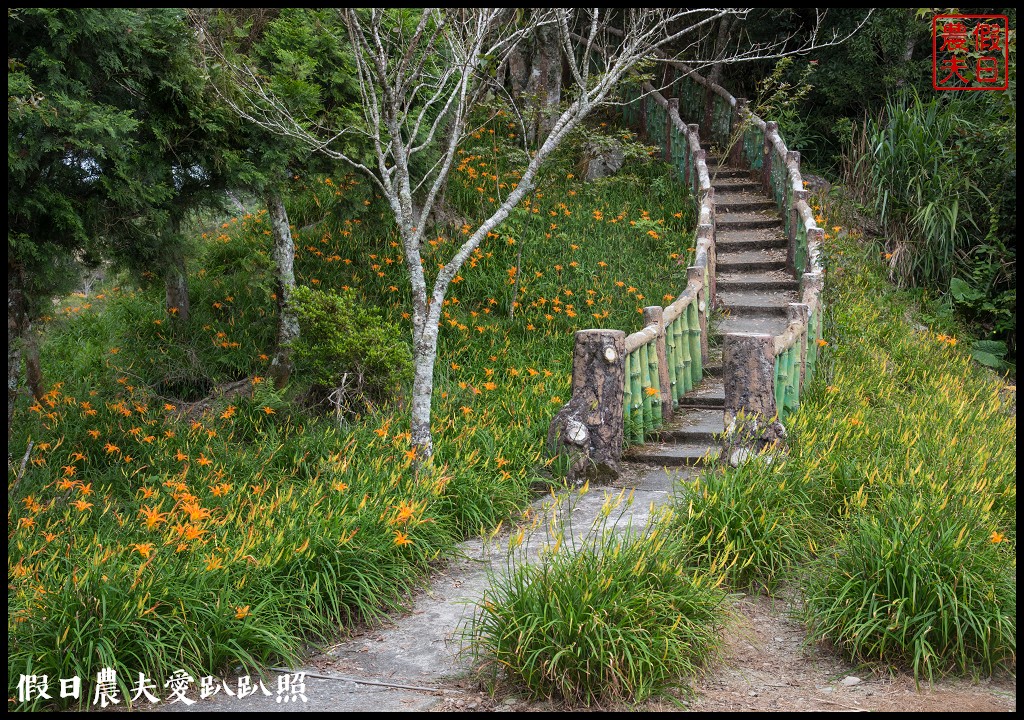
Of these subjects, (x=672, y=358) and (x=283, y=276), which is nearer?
(x=672, y=358)

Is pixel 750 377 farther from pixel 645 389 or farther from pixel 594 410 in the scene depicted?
pixel 594 410

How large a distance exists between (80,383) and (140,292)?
3434 mm

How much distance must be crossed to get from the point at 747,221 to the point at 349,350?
22.9ft

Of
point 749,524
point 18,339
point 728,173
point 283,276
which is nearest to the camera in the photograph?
point 749,524

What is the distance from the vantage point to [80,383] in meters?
9.23

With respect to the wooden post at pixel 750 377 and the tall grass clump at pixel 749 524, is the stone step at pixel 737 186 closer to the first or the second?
the wooden post at pixel 750 377

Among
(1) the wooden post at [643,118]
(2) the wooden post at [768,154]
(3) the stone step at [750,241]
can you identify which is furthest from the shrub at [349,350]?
(1) the wooden post at [643,118]

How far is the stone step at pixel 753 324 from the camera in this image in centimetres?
975

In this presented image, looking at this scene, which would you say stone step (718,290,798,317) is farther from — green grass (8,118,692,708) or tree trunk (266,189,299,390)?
tree trunk (266,189,299,390)

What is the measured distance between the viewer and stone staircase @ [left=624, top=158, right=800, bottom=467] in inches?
299

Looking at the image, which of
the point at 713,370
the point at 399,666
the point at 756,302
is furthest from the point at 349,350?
the point at 756,302

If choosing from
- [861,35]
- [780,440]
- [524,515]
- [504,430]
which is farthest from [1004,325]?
[524,515]

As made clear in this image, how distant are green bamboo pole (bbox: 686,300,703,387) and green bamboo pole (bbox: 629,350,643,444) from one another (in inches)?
53.5

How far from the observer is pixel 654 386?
25.6 feet
